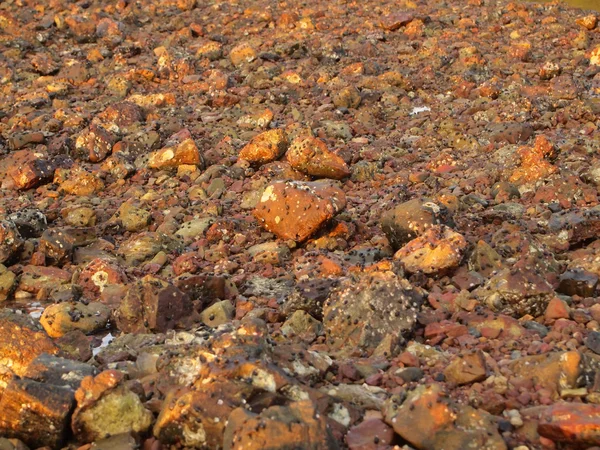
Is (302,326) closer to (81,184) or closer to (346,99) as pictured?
(81,184)

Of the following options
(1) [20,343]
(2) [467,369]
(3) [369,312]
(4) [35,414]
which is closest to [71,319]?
(1) [20,343]

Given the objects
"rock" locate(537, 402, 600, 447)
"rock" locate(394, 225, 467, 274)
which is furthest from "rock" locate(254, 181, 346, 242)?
"rock" locate(537, 402, 600, 447)

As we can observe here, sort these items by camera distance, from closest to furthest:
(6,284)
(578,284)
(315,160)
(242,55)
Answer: (578,284) < (6,284) < (315,160) < (242,55)

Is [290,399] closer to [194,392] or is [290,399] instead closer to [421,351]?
[194,392]

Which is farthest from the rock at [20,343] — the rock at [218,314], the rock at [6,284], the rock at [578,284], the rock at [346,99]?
the rock at [346,99]

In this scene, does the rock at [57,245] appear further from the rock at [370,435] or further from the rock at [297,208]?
the rock at [370,435]

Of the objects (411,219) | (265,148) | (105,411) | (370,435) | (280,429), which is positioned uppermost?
(280,429)

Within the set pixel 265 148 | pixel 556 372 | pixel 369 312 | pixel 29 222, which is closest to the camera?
pixel 556 372

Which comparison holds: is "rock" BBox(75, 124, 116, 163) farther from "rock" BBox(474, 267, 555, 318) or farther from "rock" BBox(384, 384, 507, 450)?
"rock" BBox(384, 384, 507, 450)
